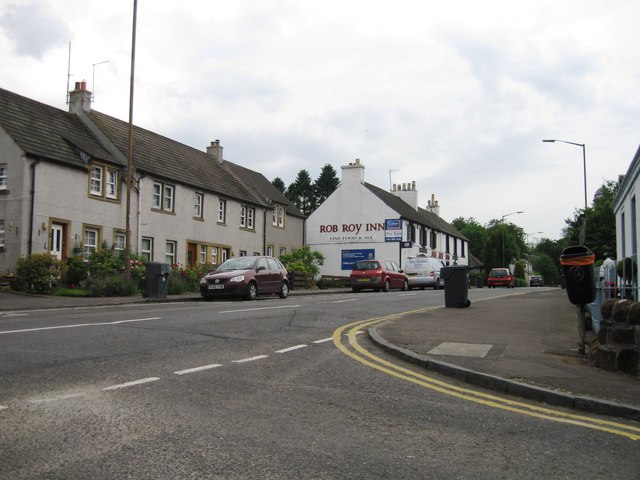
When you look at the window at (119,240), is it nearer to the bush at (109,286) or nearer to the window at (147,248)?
the window at (147,248)

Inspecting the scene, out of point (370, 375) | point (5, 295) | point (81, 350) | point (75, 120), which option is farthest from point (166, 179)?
point (370, 375)

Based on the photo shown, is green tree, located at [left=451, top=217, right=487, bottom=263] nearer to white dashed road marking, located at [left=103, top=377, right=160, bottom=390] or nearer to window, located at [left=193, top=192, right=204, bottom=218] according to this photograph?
window, located at [left=193, top=192, right=204, bottom=218]

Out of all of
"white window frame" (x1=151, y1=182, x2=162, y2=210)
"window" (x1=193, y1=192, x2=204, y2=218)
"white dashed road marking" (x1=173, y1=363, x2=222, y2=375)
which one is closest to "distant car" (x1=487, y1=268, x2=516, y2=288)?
"window" (x1=193, y1=192, x2=204, y2=218)

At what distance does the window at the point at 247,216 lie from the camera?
3750 cm

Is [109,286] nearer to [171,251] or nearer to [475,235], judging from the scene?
[171,251]

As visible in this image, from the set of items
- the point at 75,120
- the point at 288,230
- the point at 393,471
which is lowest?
the point at 393,471

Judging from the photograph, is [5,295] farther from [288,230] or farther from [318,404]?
[288,230]

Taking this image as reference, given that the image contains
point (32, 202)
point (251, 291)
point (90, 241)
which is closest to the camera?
point (251, 291)

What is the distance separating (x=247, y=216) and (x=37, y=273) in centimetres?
1832

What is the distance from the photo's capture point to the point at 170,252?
30641 mm

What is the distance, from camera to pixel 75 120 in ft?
94.0

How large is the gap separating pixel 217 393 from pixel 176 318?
6.70 meters

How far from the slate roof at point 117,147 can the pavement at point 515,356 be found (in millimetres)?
11797

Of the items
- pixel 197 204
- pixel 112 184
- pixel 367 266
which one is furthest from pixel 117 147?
pixel 367 266
